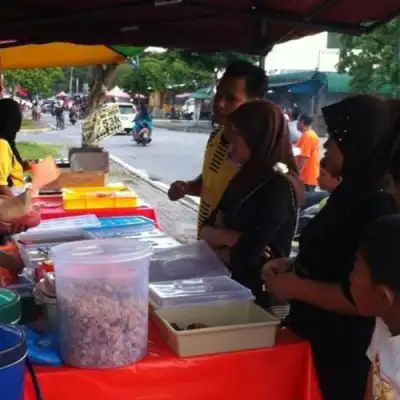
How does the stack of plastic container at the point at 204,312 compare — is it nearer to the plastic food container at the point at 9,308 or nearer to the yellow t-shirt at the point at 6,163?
the plastic food container at the point at 9,308

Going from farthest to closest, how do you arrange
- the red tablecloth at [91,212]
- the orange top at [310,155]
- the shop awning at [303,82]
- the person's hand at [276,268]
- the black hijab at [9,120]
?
the shop awning at [303,82] → the orange top at [310,155] → the black hijab at [9,120] → the red tablecloth at [91,212] → the person's hand at [276,268]

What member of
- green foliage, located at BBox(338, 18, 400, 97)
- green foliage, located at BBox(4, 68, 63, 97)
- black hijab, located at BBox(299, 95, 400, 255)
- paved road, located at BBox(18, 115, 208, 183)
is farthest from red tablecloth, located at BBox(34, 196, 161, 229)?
green foliage, located at BBox(4, 68, 63, 97)

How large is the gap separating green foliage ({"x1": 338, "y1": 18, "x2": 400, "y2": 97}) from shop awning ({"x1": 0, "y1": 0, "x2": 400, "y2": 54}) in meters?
10.0

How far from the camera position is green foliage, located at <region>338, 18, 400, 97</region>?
579 inches

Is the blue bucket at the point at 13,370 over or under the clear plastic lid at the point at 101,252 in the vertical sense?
under

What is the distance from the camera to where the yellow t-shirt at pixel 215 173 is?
2.93 m

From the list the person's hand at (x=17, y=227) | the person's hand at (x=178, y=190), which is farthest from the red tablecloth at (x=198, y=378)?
the person's hand at (x=178, y=190)

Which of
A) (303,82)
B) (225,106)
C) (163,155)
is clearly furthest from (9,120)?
(303,82)

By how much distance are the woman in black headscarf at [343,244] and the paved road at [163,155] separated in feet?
35.7

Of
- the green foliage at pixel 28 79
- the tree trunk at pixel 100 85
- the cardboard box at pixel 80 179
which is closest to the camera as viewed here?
the cardboard box at pixel 80 179

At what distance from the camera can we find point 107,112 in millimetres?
6555

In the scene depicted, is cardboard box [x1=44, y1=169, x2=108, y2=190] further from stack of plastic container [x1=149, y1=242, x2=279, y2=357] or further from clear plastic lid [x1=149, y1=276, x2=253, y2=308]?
clear plastic lid [x1=149, y1=276, x2=253, y2=308]

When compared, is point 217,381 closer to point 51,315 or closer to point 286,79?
point 51,315

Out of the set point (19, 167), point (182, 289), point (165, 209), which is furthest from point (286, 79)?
point (182, 289)
